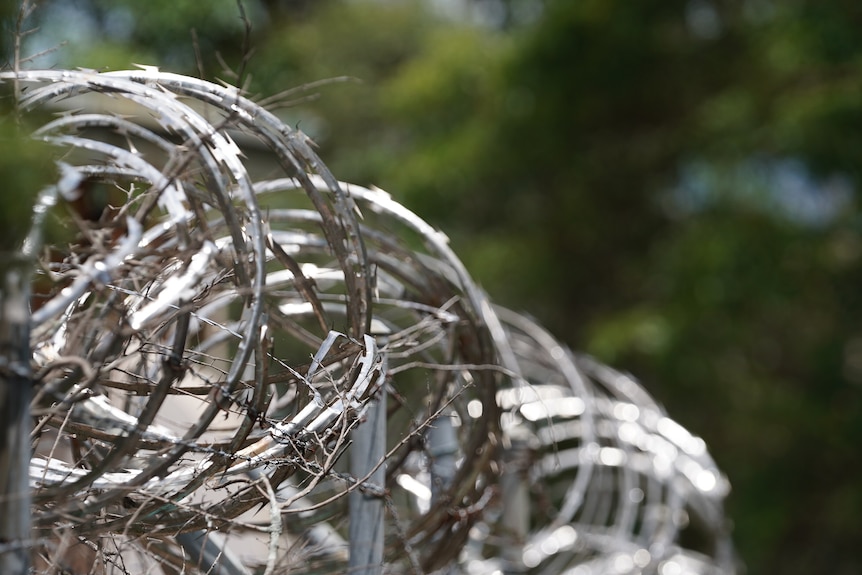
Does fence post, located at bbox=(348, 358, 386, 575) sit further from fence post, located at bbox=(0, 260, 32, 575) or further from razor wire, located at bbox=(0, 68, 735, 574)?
fence post, located at bbox=(0, 260, 32, 575)

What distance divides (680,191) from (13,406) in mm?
9554

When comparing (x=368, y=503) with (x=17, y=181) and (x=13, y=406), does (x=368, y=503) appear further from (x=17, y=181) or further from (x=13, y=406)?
(x=17, y=181)

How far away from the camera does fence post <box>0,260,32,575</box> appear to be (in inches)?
50.3

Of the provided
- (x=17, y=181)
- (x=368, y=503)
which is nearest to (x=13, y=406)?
(x=17, y=181)

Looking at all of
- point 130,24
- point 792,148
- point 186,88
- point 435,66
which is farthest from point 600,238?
point 186,88

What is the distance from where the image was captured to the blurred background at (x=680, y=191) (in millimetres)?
8141

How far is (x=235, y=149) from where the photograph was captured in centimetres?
179

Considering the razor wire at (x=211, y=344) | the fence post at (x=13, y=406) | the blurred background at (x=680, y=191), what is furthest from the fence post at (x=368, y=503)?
the blurred background at (x=680, y=191)

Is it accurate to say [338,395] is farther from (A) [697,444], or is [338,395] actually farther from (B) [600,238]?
(B) [600,238]

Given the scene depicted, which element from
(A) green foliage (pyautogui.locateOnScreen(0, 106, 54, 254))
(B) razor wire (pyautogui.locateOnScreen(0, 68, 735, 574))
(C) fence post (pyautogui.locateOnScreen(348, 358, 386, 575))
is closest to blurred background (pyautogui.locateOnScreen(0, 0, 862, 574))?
(B) razor wire (pyautogui.locateOnScreen(0, 68, 735, 574))

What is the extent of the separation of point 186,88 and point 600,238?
9.23 metres

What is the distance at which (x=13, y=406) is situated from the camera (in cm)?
128

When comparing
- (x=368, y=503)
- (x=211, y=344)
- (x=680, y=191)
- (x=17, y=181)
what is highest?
(x=17, y=181)

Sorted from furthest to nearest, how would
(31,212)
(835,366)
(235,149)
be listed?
1. (835,366)
2. (235,149)
3. (31,212)
